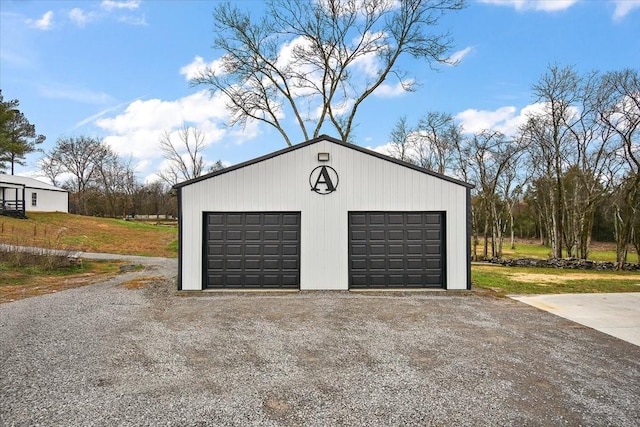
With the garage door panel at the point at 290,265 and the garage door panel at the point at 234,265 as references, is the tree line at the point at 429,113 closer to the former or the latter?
the garage door panel at the point at 290,265

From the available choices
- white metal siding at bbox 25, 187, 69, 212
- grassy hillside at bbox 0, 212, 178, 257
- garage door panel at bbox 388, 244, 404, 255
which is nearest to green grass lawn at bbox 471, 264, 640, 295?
garage door panel at bbox 388, 244, 404, 255

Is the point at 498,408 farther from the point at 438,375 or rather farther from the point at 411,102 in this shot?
the point at 411,102

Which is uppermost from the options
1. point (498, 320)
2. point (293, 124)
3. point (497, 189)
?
point (293, 124)

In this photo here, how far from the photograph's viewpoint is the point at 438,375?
13.1ft

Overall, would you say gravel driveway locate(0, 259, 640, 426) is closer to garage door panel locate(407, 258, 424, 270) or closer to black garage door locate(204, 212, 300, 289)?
black garage door locate(204, 212, 300, 289)

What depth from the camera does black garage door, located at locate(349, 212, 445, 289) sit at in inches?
367

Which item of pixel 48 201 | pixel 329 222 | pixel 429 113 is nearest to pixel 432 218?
pixel 329 222

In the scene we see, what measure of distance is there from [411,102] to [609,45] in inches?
378

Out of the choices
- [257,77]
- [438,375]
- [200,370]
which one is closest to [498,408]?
[438,375]

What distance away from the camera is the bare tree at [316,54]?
19.3 meters

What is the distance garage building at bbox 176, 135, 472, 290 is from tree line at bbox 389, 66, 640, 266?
12084mm

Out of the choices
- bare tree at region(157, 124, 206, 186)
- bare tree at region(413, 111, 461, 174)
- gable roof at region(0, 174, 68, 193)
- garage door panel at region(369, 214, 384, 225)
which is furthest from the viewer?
bare tree at region(157, 124, 206, 186)

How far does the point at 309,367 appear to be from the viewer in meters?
4.22

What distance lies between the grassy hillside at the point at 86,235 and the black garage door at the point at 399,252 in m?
12.9
